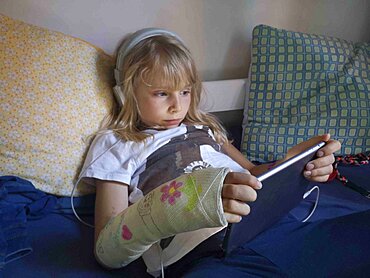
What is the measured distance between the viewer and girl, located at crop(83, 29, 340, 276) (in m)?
0.94

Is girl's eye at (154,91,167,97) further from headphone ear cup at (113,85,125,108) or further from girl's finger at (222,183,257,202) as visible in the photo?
girl's finger at (222,183,257,202)

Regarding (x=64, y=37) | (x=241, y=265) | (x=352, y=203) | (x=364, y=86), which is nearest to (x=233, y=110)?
(x=364, y=86)

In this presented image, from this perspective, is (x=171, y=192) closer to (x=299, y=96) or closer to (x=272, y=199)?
(x=272, y=199)

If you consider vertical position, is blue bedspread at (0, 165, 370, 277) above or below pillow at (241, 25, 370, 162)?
below

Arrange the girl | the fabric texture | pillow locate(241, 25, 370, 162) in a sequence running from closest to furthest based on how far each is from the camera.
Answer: the fabric texture < the girl < pillow locate(241, 25, 370, 162)

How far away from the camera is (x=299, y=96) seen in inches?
53.6

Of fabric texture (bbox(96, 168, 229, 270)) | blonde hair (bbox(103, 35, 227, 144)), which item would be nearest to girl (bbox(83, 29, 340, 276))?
blonde hair (bbox(103, 35, 227, 144))

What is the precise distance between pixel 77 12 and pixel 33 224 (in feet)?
2.00

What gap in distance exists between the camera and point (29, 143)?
991 millimetres

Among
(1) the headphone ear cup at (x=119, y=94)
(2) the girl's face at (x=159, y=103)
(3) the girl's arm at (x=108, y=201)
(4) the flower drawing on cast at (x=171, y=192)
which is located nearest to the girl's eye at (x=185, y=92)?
(2) the girl's face at (x=159, y=103)

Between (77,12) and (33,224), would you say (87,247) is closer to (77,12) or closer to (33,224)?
(33,224)

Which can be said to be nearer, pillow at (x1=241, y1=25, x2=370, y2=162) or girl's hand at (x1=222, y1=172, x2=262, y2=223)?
girl's hand at (x1=222, y1=172, x2=262, y2=223)

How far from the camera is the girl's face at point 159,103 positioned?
3.35ft

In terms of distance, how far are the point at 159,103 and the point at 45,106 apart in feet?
0.90
